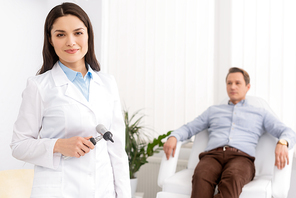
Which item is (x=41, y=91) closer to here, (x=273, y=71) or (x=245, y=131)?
(x=245, y=131)

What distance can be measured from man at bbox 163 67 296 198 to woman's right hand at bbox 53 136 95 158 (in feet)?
3.86

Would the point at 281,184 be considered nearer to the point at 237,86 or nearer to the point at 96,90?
the point at 237,86

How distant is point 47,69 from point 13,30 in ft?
4.31

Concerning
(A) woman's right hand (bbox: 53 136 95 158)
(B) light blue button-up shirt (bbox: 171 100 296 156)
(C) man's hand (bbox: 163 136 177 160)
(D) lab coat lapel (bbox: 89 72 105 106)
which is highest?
(D) lab coat lapel (bbox: 89 72 105 106)

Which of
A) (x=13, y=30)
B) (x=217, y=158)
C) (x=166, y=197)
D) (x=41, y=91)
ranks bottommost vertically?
(x=166, y=197)

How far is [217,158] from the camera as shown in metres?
2.24

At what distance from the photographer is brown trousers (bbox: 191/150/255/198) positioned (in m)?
1.85

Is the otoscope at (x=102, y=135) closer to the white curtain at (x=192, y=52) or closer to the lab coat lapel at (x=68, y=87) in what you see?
the lab coat lapel at (x=68, y=87)

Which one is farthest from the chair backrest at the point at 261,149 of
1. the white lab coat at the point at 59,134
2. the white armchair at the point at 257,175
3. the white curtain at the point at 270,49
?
the white lab coat at the point at 59,134

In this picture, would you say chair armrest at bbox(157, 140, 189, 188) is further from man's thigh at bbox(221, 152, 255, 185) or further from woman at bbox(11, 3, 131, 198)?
woman at bbox(11, 3, 131, 198)

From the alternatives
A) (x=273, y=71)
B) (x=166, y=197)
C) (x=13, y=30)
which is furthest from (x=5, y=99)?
(x=273, y=71)

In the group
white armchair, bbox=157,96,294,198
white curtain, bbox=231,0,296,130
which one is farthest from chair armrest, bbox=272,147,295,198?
white curtain, bbox=231,0,296,130

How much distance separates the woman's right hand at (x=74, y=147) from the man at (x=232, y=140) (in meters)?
1.18

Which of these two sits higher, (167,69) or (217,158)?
(167,69)
